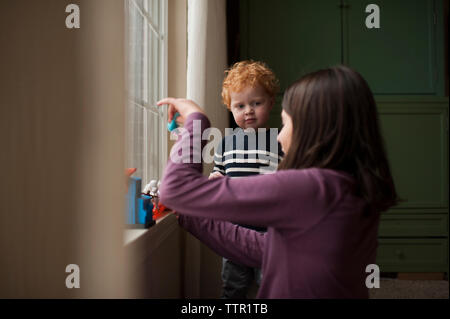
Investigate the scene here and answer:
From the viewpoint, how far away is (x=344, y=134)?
72cm

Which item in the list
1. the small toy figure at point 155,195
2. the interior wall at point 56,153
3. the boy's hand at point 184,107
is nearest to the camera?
the interior wall at point 56,153

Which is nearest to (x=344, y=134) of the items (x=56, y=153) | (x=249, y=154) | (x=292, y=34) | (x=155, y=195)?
(x=56, y=153)

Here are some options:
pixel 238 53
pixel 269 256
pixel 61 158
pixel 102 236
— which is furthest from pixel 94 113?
pixel 238 53

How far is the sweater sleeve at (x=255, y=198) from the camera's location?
2.17 feet

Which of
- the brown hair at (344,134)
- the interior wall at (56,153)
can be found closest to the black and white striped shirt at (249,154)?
the brown hair at (344,134)

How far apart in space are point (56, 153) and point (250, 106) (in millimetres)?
1052

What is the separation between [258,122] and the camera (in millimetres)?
1602

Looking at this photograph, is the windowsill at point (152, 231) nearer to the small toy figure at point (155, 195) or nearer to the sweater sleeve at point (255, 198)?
the small toy figure at point (155, 195)

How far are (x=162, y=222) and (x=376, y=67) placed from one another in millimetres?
2231

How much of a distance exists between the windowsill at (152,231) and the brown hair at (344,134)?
39cm

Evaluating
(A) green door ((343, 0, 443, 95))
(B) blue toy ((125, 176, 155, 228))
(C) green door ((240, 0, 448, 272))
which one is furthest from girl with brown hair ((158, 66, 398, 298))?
(A) green door ((343, 0, 443, 95))

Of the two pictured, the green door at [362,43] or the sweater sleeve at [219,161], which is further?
the green door at [362,43]

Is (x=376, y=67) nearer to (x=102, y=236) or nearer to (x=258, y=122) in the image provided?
(x=258, y=122)

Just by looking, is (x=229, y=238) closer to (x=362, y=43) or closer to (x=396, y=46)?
(x=362, y=43)
